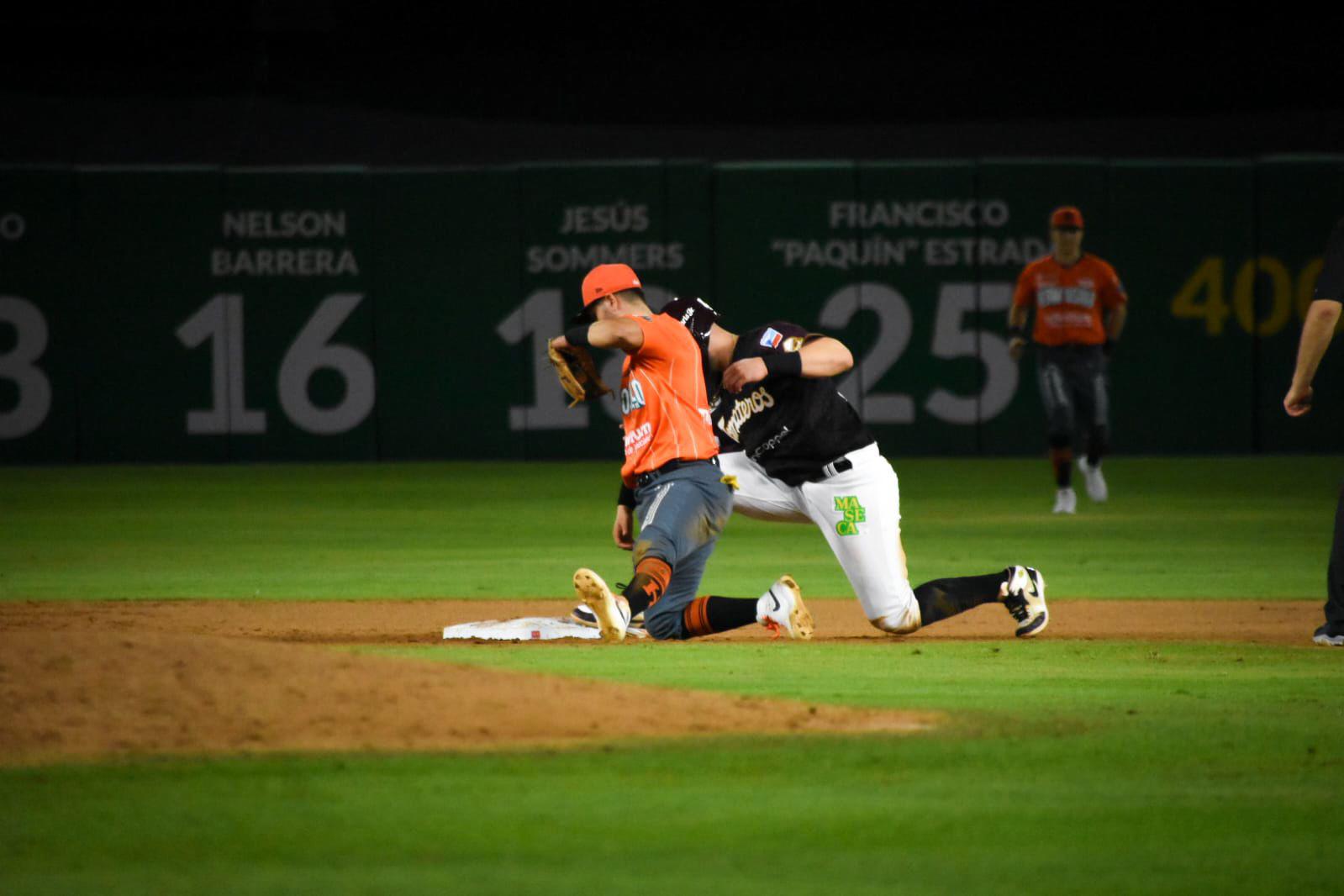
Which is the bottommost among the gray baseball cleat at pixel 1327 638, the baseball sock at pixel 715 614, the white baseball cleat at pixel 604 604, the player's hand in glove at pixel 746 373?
the gray baseball cleat at pixel 1327 638

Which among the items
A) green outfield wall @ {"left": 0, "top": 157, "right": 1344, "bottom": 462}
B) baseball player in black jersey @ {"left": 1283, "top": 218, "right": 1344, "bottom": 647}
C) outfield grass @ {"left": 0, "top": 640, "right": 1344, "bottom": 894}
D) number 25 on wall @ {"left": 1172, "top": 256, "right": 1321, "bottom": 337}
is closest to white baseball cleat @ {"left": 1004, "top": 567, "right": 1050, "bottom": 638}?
baseball player in black jersey @ {"left": 1283, "top": 218, "right": 1344, "bottom": 647}

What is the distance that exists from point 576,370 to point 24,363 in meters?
13.4

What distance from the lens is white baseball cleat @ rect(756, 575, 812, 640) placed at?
8375 mm

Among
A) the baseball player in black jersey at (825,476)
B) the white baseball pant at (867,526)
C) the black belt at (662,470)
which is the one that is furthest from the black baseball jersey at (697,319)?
the white baseball pant at (867,526)

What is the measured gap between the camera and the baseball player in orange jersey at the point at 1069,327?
1530cm

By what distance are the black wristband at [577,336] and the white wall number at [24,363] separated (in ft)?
44.5

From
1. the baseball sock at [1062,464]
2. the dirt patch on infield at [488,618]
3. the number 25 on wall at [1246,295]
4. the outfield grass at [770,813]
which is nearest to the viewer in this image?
the outfield grass at [770,813]

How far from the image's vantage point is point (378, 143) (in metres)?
27.8

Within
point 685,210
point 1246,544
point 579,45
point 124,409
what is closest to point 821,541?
point 1246,544

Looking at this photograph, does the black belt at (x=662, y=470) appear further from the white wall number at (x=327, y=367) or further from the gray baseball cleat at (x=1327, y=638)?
the white wall number at (x=327, y=367)

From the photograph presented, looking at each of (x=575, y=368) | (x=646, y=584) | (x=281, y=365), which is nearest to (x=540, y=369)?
(x=281, y=365)

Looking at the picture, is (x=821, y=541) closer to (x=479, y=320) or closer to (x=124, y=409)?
(x=479, y=320)

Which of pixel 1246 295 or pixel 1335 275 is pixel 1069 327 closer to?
pixel 1246 295

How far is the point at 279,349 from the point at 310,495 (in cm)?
328
